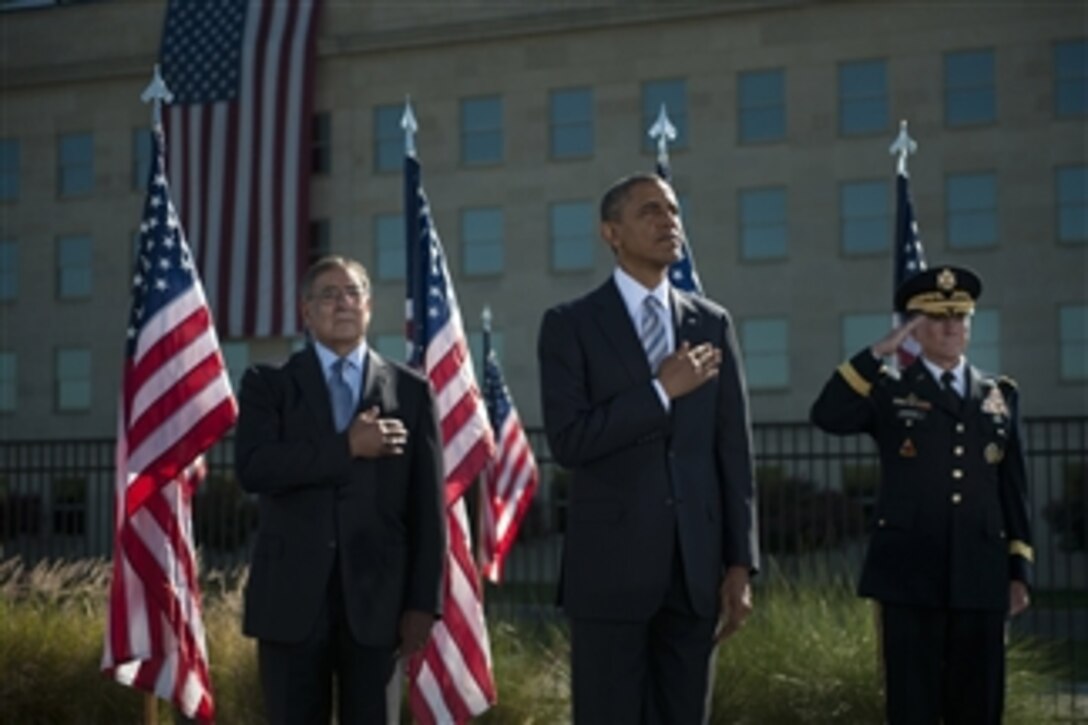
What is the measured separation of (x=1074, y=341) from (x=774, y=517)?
16.6m

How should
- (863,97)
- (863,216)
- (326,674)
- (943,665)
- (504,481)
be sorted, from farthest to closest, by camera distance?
(863,216), (863,97), (504,481), (943,665), (326,674)

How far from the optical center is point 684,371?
504 cm

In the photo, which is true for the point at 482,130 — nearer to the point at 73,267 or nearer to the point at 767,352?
the point at 767,352

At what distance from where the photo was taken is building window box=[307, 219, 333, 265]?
43625 millimetres

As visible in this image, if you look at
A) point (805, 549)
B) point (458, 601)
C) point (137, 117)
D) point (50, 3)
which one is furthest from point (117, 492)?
point (50, 3)

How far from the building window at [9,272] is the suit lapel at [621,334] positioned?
44479mm

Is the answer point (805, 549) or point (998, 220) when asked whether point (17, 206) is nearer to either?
point (998, 220)

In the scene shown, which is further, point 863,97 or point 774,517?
point 863,97

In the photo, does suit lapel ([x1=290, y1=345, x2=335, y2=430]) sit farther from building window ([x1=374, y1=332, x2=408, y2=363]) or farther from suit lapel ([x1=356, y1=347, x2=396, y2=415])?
building window ([x1=374, y1=332, x2=408, y2=363])

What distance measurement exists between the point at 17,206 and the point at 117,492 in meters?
39.9

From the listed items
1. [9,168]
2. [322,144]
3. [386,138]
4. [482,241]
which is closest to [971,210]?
[482,241]

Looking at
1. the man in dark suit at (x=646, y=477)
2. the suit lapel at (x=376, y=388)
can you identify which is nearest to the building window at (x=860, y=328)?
A: the suit lapel at (x=376, y=388)

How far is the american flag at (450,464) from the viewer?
29.8 feet

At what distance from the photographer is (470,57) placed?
139 ft
